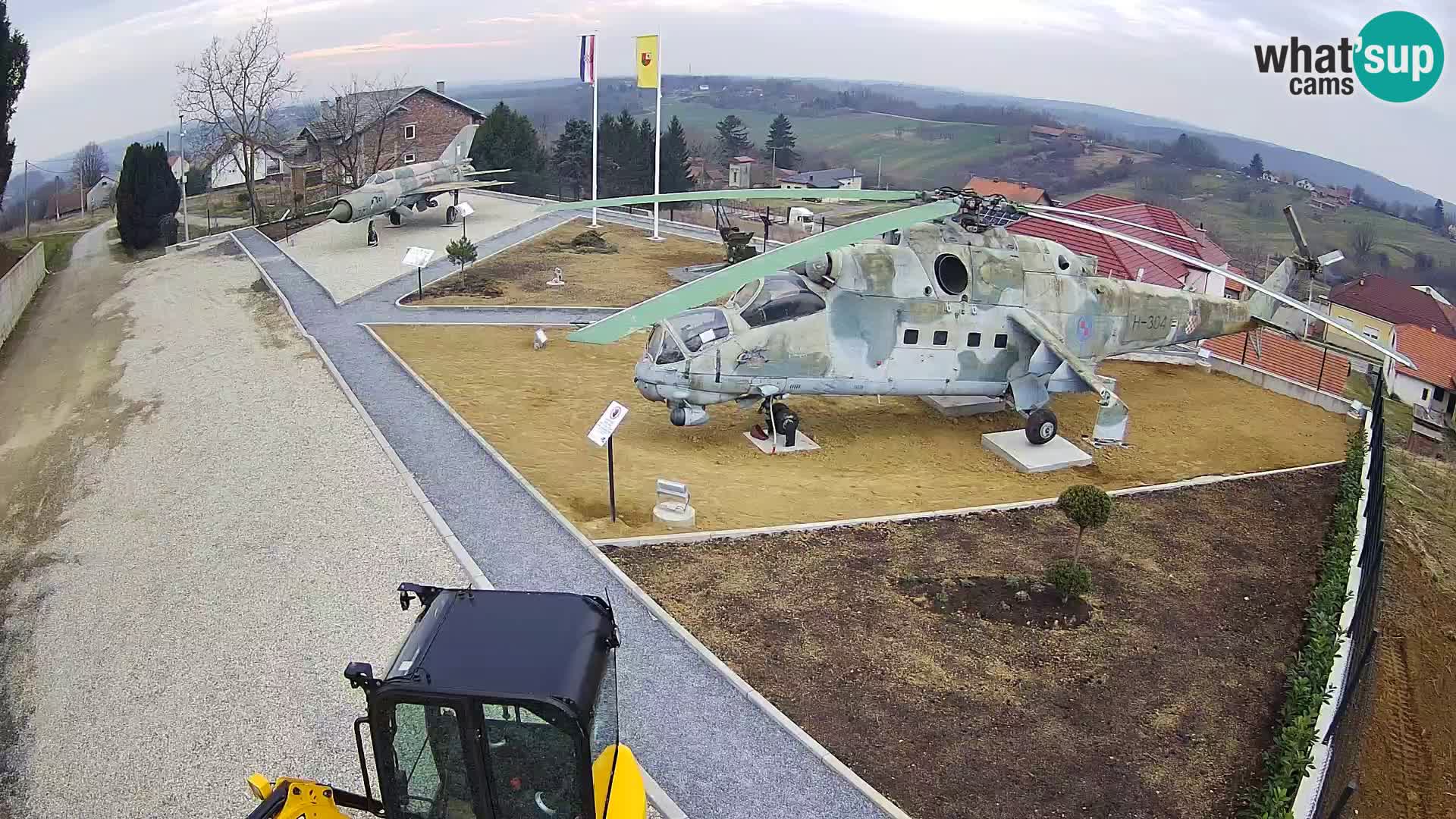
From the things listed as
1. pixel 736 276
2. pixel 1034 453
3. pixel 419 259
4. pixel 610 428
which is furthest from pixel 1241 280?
pixel 419 259

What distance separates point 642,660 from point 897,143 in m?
146

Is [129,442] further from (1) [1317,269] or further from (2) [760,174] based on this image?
(2) [760,174]

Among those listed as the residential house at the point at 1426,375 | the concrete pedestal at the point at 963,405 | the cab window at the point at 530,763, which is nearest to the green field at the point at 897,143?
the residential house at the point at 1426,375

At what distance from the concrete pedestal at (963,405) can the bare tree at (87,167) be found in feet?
225

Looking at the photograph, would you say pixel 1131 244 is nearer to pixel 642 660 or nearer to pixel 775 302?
pixel 775 302

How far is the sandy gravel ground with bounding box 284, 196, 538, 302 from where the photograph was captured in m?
30.7

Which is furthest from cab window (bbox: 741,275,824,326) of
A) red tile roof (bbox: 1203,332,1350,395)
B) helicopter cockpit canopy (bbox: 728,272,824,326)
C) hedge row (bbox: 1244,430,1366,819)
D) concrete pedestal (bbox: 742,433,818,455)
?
red tile roof (bbox: 1203,332,1350,395)

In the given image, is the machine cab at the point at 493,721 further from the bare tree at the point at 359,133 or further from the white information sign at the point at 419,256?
the bare tree at the point at 359,133

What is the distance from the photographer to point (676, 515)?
14164 millimetres

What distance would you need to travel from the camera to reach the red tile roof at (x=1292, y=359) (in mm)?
25156

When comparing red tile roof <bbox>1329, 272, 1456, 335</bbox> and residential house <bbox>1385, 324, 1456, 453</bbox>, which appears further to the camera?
red tile roof <bbox>1329, 272, 1456, 335</bbox>

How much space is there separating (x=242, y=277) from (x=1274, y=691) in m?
31.1

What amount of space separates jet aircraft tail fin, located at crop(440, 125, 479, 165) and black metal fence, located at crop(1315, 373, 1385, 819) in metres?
35.7

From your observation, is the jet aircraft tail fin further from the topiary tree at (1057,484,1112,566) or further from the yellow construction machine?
the yellow construction machine
